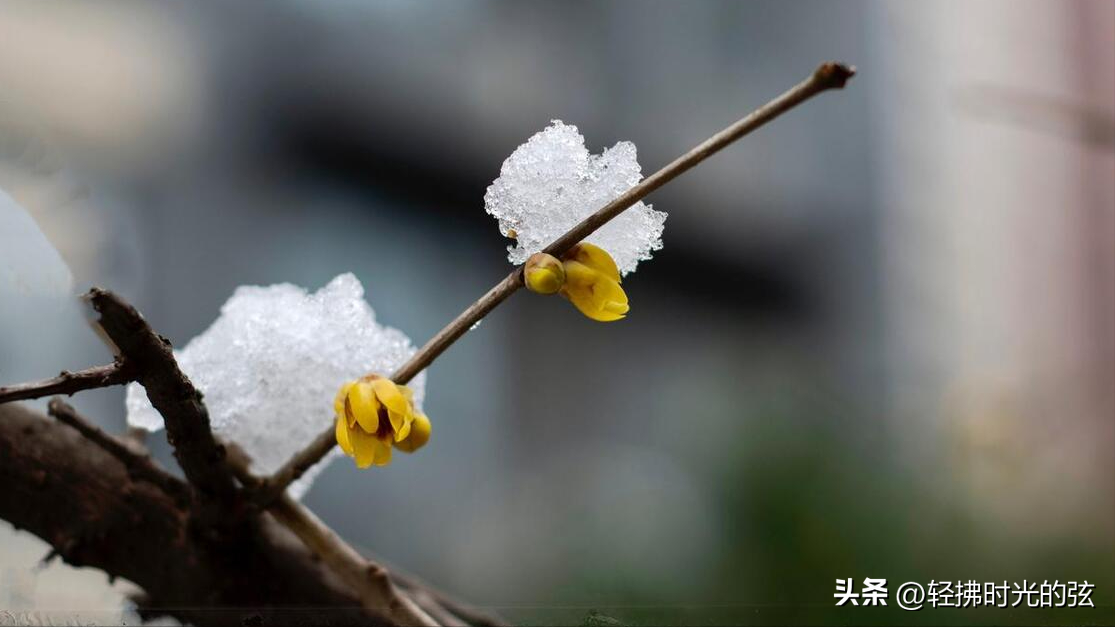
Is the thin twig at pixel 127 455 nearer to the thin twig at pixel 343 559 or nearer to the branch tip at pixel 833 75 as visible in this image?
the thin twig at pixel 343 559

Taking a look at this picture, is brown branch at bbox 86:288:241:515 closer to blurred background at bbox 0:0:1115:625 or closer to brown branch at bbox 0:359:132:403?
brown branch at bbox 0:359:132:403

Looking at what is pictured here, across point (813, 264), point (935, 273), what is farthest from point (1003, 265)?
point (813, 264)

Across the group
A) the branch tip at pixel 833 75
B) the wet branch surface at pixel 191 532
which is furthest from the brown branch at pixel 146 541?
the branch tip at pixel 833 75

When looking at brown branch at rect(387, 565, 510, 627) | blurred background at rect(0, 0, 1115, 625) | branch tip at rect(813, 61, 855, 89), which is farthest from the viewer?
blurred background at rect(0, 0, 1115, 625)

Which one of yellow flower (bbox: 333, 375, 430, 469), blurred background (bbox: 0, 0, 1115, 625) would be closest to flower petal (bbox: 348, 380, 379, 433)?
yellow flower (bbox: 333, 375, 430, 469)

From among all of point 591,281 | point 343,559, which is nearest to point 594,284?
point 591,281

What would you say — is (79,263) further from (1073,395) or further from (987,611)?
(1073,395)
